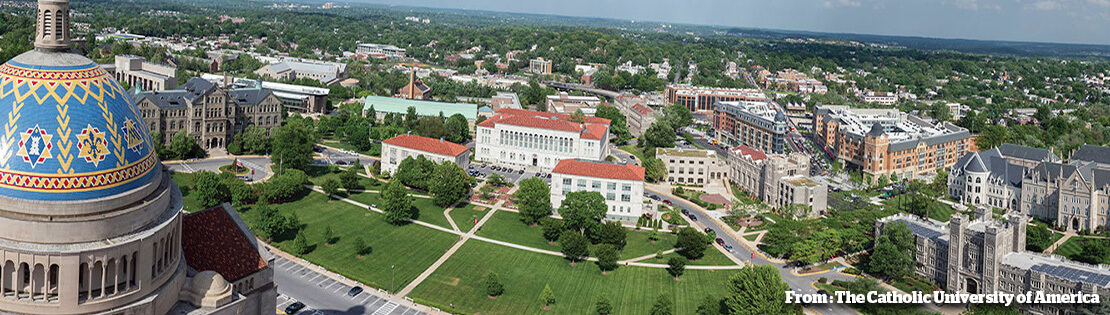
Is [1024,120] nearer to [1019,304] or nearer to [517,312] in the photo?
[1019,304]

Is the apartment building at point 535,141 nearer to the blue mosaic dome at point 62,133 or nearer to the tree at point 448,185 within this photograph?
the tree at point 448,185

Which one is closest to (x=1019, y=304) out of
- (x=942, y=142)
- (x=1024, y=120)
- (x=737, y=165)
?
(x=737, y=165)

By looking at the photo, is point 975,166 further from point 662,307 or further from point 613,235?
point 662,307

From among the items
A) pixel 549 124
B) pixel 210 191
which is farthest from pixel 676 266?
pixel 549 124

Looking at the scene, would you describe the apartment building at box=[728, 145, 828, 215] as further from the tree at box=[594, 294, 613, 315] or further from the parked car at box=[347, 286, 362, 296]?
the parked car at box=[347, 286, 362, 296]

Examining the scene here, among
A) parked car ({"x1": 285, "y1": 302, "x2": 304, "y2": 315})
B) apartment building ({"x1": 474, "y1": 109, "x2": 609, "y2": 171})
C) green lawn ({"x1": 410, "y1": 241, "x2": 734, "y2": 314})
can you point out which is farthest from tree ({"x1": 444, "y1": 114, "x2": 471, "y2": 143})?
parked car ({"x1": 285, "y1": 302, "x2": 304, "y2": 315})

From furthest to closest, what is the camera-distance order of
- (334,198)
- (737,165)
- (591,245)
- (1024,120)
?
(1024,120), (737,165), (334,198), (591,245)

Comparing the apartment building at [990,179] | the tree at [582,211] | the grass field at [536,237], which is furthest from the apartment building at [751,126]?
the tree at [582,211]
